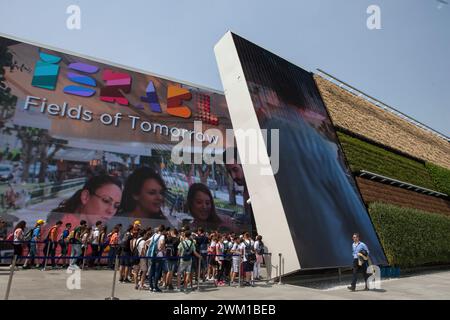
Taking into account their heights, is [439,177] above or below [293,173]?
above

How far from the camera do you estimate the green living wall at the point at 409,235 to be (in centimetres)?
1410

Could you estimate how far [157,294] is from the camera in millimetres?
7625

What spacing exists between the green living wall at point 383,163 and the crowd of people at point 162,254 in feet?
28.6

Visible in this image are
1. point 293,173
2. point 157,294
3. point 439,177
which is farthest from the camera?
point 439,177

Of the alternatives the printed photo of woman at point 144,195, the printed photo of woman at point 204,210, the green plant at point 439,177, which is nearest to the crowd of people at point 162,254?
the printed photo of woman at point 144,195

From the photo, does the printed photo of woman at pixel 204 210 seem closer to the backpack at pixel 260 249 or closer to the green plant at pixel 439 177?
the backpack at pixel 260 249

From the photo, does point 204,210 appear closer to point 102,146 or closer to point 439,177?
point 102,146

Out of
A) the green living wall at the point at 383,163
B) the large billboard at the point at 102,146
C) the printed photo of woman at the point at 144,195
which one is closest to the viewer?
the large billboard at the point at 102,146

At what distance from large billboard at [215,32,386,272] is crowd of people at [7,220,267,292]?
133 cm

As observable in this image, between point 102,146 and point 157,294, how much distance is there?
1246 cm

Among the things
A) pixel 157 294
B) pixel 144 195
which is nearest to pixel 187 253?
pixel 157 294

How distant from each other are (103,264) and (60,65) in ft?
38.7

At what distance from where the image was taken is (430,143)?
2803 centimetres

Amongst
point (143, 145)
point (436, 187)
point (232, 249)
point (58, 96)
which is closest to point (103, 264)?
point (232, 249)
